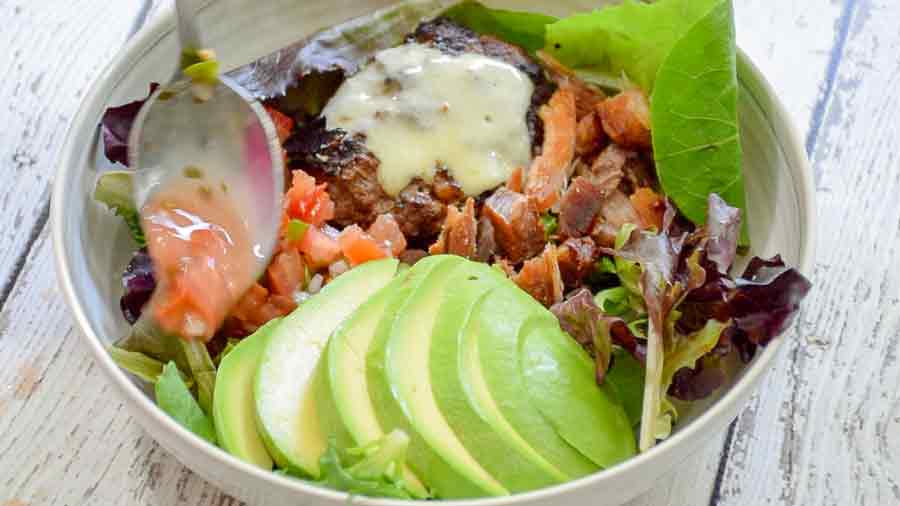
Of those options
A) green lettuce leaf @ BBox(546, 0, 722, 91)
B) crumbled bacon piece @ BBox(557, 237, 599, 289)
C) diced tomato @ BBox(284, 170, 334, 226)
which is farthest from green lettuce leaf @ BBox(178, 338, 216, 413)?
green lettuce leaf @ BBox(546, 0, 722, 91)

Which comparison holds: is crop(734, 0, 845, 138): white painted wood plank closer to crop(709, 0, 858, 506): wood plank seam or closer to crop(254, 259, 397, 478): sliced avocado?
crop(709, 0, 858, 506): wood plank seam

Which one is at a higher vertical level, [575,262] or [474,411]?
[474,411]

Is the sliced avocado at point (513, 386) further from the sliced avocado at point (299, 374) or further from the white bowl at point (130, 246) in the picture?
the sliced avocado at point (299, 374)

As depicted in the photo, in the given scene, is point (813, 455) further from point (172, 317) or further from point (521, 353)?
point (172, 317)

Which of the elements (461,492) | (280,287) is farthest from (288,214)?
(461,492)

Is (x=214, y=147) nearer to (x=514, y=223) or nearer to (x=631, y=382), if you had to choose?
(x=514, y=223)

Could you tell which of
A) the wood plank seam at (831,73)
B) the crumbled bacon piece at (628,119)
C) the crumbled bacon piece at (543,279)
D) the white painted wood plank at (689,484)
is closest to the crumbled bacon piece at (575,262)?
the crumbled bacon piece at (543,279)

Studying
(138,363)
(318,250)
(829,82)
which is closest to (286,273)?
(318,250)
